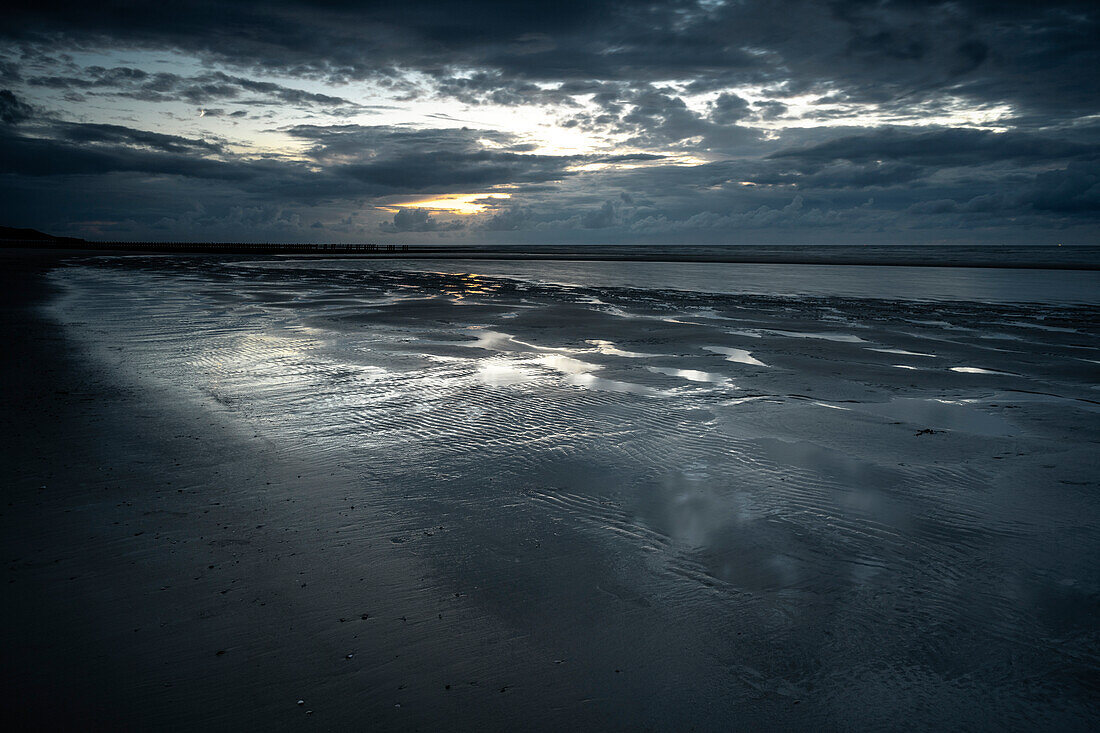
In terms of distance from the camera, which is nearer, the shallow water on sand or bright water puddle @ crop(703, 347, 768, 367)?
the shallow water on sand

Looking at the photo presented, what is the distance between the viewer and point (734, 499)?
5.65 metres

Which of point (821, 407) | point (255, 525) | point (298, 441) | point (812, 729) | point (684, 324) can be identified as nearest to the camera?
point (812, 729)

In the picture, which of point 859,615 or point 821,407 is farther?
point 821,407

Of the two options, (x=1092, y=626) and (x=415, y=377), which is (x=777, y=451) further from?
(x=415, y=377)

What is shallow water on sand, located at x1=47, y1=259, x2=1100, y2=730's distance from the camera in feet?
11.1

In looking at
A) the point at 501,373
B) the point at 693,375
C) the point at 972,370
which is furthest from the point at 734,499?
the point at 972,370

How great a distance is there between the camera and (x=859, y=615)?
153 inches

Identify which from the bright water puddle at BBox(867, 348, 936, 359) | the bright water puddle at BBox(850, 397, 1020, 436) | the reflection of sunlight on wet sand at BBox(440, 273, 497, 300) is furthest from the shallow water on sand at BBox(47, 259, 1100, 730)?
the reflection of sunlight on wet sand at BBox(440, 273, 497, 300)

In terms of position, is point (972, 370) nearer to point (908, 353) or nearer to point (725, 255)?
point (908, 353)

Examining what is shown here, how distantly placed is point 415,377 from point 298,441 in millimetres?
3455

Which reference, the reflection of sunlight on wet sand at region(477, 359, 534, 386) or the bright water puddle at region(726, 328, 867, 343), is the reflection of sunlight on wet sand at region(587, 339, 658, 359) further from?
the bright water puddle at region(726, 328, 867, 343)

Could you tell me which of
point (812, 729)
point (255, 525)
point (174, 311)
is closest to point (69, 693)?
point (255, 525)

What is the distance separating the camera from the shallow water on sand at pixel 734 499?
3387 mm

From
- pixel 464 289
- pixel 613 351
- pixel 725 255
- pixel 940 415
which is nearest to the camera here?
pixel 940 415
